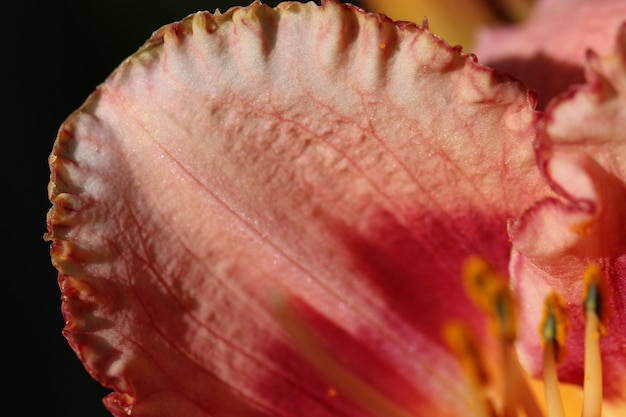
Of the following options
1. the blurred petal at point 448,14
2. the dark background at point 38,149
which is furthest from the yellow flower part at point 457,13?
the dark background at point 38,149

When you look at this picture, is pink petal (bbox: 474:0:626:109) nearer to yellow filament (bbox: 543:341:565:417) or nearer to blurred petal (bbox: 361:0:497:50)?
blurred petal (bbox: 361:0:497:50)

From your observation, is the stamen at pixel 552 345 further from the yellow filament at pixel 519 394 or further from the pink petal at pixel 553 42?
the pink petal at pixel 553 42

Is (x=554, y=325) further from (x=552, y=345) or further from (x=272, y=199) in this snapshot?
(x=272, y=199)

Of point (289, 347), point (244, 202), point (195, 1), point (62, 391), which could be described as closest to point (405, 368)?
point (289, 347)

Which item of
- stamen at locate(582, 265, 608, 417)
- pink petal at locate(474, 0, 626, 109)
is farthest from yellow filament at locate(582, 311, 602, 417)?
pink petal at locate(474, 0, 626, 109)

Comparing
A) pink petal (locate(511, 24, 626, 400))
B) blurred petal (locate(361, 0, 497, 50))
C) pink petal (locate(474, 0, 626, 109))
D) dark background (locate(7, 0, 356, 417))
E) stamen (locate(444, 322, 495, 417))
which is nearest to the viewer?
pink petal (locate(511, 24, 626, 400))

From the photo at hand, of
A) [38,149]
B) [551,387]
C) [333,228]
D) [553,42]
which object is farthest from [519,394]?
[38,149]

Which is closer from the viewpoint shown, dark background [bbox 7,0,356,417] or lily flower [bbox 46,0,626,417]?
lily flower [bbox 46,0,626,417]

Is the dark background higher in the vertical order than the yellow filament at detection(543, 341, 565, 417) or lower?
higher
